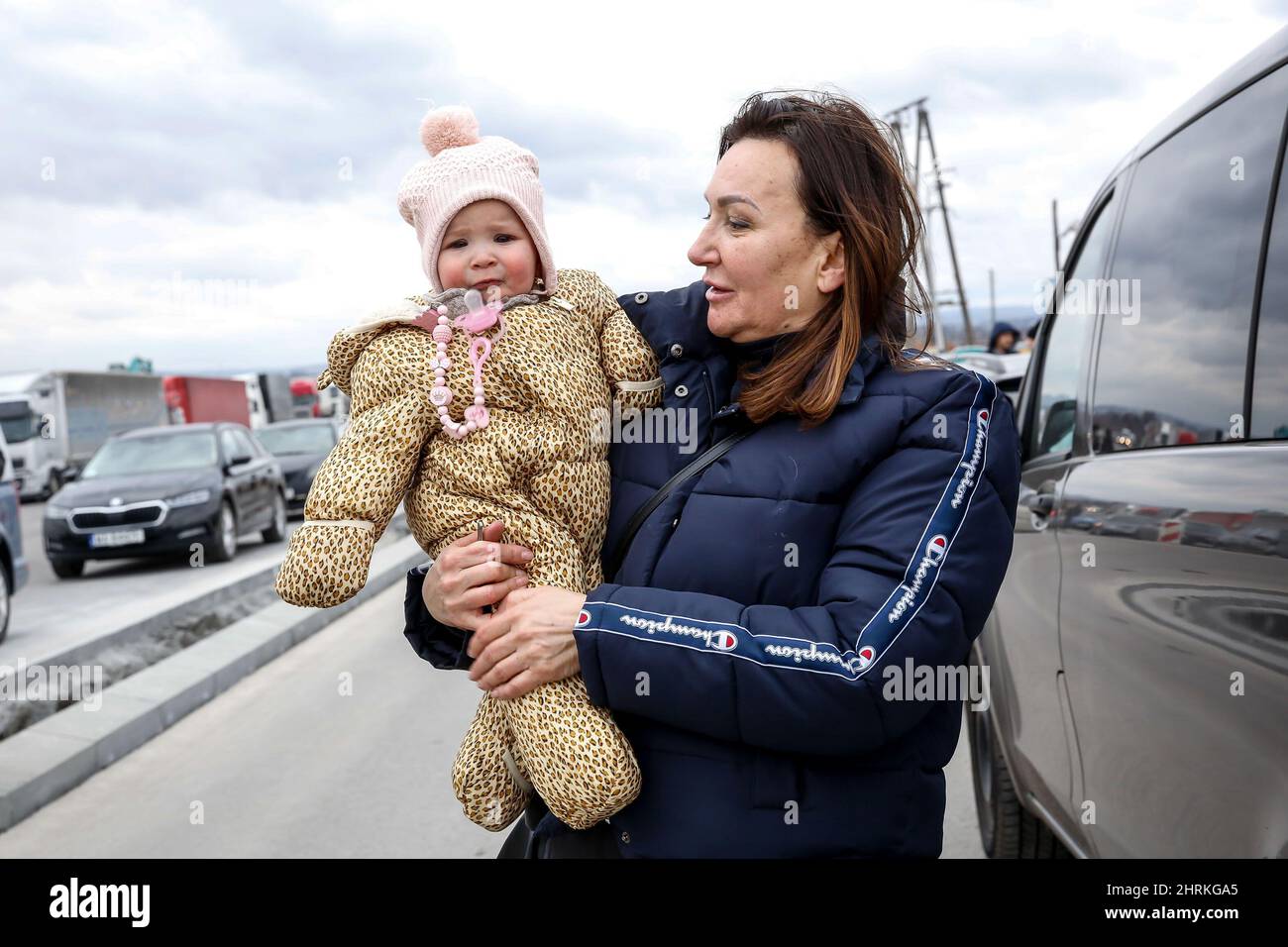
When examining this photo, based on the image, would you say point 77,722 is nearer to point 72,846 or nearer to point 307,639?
point 72,846

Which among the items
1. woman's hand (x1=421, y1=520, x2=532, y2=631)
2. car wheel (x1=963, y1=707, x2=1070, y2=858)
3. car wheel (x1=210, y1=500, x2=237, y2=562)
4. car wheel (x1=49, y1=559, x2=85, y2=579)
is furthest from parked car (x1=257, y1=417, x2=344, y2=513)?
woman's hand (x1=421, y1=520, x2=532, y2=631)

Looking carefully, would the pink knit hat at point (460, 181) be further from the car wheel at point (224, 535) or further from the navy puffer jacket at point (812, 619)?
the car wheel at point (224, 535)

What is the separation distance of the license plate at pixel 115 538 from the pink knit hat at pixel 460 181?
12.5 m

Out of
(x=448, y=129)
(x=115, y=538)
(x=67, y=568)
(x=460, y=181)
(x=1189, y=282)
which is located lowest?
(x=67, y=568)

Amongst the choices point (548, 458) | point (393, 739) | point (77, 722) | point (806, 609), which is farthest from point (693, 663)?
point (77, 722)

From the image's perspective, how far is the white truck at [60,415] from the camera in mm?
28453

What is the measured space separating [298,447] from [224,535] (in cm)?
812

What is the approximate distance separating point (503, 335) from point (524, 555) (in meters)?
0.38

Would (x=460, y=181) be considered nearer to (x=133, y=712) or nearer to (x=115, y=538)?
(x=133, y=712)

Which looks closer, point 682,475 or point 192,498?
point 682,475

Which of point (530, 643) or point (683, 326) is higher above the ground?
point (683, 326)

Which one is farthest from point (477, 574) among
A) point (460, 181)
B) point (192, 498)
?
point (192, 498)

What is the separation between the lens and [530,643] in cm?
170

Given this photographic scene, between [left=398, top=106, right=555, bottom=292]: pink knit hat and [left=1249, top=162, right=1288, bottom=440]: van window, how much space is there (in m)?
1.27
